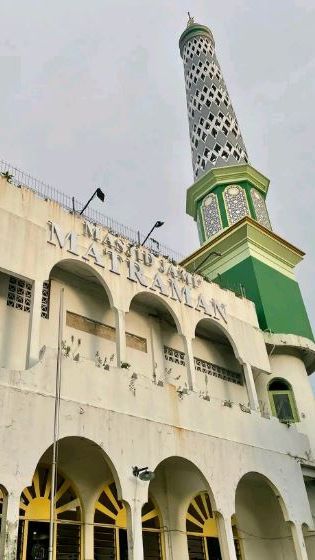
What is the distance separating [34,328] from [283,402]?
9577mm

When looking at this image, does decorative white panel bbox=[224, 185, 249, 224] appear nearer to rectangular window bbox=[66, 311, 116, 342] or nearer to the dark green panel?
the dark green panel

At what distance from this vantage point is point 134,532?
9.38 metres

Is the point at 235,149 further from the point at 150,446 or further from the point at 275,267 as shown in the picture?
the point at 150,446

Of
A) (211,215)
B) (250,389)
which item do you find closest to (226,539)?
(250,389)

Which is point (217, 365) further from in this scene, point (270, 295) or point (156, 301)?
point (270, 295)

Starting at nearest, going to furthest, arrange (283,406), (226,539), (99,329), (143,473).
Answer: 1. (143,473)
2. (226,539)
3. (99,329)
4. (283,406)

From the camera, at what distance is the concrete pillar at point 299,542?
12.5 m

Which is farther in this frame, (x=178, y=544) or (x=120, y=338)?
(x=178, y=544)

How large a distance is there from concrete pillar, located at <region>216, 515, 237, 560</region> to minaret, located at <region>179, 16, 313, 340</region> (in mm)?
7377

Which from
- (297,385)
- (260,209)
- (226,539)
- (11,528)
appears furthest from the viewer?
(260,209)

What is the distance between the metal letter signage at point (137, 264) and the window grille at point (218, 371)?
1.43m

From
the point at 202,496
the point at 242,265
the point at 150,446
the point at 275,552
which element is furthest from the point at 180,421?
the point at 242,265

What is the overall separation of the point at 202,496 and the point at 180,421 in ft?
10.7

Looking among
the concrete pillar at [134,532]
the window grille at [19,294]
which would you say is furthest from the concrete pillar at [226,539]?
the window grille at [19,294]
